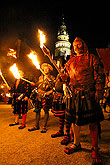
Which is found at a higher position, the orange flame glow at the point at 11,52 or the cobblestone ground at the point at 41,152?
the orange flame glow at the point at 11,52

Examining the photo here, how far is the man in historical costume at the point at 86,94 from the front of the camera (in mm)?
2158

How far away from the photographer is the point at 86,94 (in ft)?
7.34

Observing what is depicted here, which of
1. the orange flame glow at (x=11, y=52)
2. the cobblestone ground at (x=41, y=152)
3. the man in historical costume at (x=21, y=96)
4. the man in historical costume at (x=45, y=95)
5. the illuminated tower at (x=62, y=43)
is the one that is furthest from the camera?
the illuminated tower at (x=62, y=43)

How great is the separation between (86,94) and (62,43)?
240 feet

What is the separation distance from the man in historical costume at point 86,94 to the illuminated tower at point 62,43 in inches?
2637

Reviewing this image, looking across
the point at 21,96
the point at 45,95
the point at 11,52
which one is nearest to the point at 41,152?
the point at 45,95

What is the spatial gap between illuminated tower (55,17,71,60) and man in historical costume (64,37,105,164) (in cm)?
6698

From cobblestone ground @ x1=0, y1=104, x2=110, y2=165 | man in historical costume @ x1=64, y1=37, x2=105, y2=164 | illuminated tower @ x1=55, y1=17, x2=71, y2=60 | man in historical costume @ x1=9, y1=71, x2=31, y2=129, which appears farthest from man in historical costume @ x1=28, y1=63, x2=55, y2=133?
illuminated tower @ x1=55, y1=17, x2=71, y2=60

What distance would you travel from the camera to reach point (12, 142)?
2924mm

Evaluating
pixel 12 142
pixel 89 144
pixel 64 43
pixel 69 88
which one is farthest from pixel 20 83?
pixel 64 43

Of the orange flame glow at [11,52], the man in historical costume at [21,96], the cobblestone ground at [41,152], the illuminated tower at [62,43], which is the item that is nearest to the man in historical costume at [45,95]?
the man in historical costume at [21,96]

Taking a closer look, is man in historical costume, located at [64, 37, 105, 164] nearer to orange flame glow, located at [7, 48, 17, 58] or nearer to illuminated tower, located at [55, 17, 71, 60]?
orange flame glow, located at [7, 48, 17, 58]

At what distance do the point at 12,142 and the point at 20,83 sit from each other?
7.45 ft

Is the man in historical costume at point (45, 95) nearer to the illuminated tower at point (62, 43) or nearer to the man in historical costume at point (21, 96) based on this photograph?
the man in historical costume at point (21, 96)
